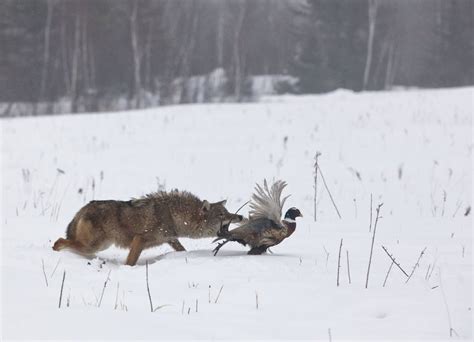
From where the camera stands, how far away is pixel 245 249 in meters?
5.91

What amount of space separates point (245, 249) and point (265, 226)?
1019mm

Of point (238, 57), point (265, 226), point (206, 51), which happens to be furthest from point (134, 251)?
point (206, 51)

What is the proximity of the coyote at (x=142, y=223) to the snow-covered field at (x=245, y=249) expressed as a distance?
0.69ft

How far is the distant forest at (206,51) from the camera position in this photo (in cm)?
3853

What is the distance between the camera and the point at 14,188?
10.0 metres

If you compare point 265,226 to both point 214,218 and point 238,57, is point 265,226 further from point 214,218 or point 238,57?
point 238,57

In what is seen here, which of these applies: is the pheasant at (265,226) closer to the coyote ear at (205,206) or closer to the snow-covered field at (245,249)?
the snow-covered field at (245,249)

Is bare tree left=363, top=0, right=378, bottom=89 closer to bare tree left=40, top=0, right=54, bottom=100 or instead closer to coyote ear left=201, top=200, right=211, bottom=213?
bare tree left=40, top=0, right=54, bottom=100

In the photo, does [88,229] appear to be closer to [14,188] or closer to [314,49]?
[14,188]

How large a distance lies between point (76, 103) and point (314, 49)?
19.8 m

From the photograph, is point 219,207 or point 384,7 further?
point 384,7

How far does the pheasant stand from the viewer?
495 cm

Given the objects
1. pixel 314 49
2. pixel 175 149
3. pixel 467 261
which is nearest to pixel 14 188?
pixel 175 149

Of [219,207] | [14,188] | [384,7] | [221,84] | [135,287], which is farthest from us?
[384,7]
